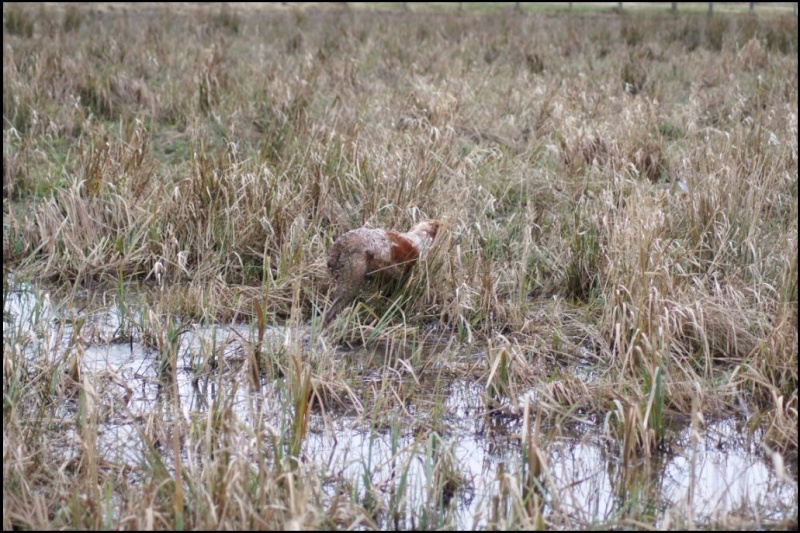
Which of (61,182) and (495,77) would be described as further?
(495,77)

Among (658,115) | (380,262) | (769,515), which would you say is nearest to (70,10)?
(658,115)

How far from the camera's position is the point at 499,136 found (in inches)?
286

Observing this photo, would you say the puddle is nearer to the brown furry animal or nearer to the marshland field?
the marshland field

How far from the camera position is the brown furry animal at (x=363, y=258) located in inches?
168

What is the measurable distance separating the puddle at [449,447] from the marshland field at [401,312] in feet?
0.05

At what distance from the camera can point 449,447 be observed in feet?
9.74

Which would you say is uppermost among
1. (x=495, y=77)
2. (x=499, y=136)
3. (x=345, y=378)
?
(x=495, y=77)

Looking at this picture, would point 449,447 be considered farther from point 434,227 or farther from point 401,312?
point 434,227

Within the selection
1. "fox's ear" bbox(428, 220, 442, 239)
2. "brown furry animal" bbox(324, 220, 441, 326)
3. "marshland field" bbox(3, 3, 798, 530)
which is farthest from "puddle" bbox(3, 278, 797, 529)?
"fox's ear" bbox(428, 220, 442, 239)

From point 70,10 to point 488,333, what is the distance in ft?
36.3

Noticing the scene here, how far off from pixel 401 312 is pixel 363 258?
0.31m

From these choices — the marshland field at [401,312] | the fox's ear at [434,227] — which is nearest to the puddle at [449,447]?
the marshland field at [401,312]

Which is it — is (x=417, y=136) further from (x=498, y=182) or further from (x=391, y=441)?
(x=391, y=441)

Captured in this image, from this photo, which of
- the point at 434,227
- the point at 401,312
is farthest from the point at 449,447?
the point at 434,227
